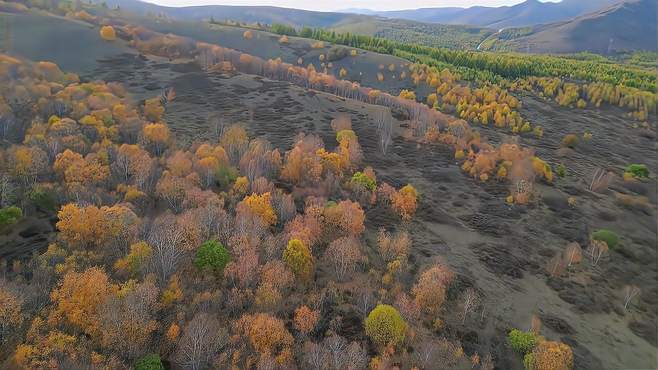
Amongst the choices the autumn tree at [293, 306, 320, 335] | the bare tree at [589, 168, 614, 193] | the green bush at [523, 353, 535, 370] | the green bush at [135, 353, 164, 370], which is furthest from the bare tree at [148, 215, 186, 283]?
the bare tree at [589, 168, 614, 193]

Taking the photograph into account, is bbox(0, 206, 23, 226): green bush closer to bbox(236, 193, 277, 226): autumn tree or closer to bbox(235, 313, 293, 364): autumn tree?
bbox(236, 193, 277, 226): autumn tree

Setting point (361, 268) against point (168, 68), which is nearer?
point (361, 268)

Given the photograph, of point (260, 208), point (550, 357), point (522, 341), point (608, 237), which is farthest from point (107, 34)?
point (550, 357)

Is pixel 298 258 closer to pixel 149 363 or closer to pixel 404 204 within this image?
pixel 149 363

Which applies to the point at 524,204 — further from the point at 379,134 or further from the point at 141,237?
the point at 141,237

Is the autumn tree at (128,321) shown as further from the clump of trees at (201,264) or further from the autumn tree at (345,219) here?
the autumn tree at (345,219)

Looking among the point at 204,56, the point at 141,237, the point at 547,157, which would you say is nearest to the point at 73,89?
the point at 204,56
